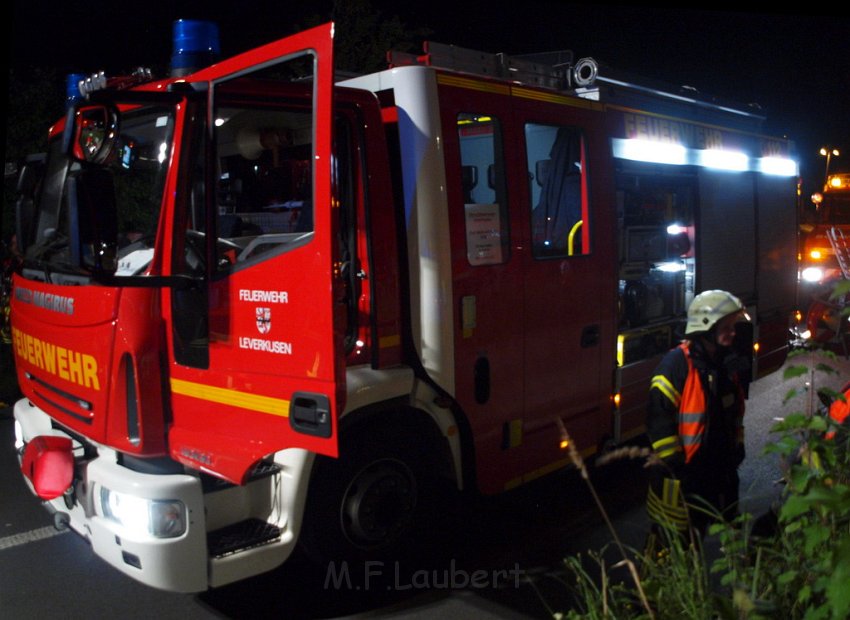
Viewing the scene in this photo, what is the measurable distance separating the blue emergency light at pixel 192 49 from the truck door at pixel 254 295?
1.06ft

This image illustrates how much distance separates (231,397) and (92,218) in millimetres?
941

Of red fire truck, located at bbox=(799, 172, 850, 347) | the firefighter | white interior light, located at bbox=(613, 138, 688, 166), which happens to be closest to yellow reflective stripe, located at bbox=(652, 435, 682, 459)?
the firefighter

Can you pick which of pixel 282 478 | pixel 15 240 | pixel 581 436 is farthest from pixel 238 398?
pixel 581 436

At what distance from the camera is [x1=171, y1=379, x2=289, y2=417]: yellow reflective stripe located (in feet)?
10.7

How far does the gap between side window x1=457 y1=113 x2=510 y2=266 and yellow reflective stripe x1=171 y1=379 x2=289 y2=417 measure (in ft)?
4.50

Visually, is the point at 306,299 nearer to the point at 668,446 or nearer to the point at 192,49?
the point at 192,49

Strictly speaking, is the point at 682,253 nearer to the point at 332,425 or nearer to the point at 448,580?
the point at 448,580

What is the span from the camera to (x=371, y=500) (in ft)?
12.8

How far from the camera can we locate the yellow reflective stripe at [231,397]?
328 cm

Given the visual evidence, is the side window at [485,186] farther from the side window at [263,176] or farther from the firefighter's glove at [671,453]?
the firefighter's glove at [671,453]

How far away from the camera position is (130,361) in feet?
11.3

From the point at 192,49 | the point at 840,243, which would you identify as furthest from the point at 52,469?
the point at 840,243

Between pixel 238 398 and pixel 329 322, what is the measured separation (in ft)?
2.21

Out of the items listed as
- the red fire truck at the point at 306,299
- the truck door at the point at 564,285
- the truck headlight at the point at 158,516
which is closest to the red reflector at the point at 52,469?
the red fire truck at the point at 306,299
